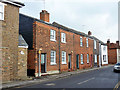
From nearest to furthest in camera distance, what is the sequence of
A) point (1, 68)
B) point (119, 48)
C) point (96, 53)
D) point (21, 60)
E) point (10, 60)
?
point (1, 68), point (10, 60), point (21, 60), point (96, 53), point (119, 48)

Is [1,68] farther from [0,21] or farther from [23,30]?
[23,30]

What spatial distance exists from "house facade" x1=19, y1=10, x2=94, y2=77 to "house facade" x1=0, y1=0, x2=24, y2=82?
10.8 ft

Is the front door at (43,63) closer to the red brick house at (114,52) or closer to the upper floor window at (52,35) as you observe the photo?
the upper floor window at (52,35)

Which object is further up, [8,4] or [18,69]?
[8,4]

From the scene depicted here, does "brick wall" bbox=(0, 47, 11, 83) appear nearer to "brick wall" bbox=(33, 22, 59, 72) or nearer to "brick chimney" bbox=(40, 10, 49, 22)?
"brick wall" bbox=(33, 22, 59, 72)

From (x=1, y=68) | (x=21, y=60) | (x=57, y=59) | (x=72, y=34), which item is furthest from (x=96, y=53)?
(x=1, y=68)

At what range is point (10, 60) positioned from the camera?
13914 mm

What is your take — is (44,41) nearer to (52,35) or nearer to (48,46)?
(48,46)

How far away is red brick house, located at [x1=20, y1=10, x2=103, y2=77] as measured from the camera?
58.2 feet

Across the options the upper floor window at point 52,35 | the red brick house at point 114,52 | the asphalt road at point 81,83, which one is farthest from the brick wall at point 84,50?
the red brick house at point 114,52

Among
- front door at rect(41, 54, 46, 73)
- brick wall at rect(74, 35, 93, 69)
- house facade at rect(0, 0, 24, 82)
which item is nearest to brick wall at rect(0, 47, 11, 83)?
house facade at rect(0, 0, 24, 82)

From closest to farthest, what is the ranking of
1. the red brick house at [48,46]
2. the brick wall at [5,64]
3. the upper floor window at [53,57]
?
the brick wall at [5,64] < the red brick house at [48,46] < the upper floor window at [53,57]

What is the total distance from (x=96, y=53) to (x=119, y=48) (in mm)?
21561

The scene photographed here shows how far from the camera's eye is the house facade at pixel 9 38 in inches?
526
